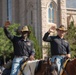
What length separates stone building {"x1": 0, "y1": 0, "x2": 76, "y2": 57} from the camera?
47.2 m

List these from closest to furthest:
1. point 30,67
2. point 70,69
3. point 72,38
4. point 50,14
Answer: point 70,69
point 30,67
point 72,38
point 50,14

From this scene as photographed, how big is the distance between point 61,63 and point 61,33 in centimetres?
95

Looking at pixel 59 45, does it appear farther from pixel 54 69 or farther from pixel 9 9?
pixel 9 9

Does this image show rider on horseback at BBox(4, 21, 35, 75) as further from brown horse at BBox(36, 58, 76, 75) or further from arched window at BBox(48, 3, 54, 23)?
arched window at BBox(48, 3, 54, 23)

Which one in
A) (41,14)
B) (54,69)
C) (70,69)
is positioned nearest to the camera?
(54,69)

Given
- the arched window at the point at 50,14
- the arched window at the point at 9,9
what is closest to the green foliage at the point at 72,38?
the arched window at the point at 50,14

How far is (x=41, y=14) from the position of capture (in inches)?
1853

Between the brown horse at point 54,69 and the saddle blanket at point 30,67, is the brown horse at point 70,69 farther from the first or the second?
the saddle blanket at point 30,67

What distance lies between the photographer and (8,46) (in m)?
40.5

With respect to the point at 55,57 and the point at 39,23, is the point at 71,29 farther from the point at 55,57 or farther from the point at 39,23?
the point at 55,57

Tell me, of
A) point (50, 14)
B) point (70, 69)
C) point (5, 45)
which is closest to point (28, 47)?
point (70, 69)

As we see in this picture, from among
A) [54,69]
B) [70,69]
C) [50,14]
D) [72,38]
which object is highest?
[50,14]

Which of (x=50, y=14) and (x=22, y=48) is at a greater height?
(x=50, y=14)

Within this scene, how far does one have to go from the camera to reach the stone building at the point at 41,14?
4719 centimetres
